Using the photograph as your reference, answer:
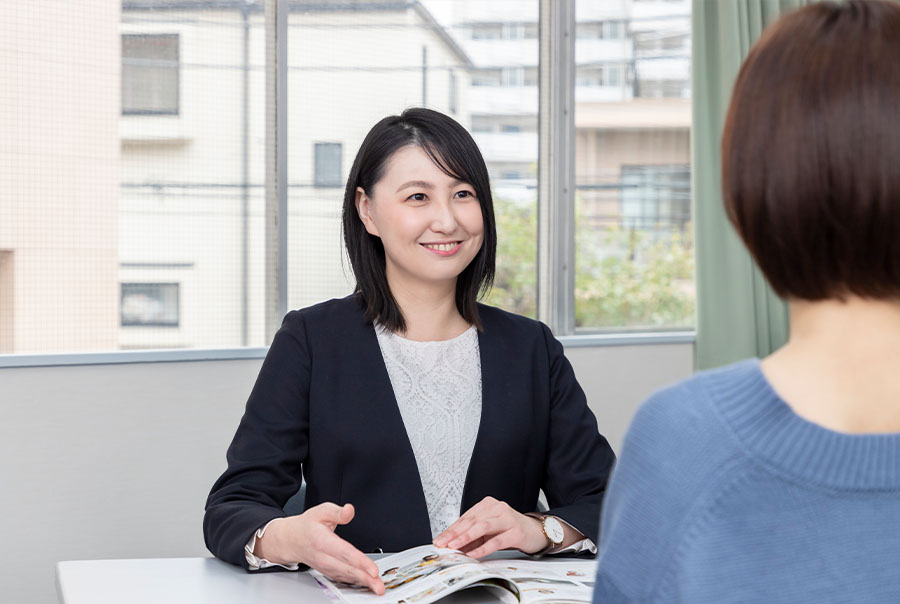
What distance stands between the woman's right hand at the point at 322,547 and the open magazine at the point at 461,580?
0.02 m

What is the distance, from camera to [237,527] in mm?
1331

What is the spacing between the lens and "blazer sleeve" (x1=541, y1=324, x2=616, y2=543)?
1604mm

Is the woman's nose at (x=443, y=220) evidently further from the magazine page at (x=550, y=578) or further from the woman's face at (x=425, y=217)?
the magazine page at (x=550, y=578)

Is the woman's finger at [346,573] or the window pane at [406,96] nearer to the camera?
the woman's finger at [346,573]

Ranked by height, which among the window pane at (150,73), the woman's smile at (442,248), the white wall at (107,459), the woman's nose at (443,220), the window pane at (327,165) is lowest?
the white wall at (107,459)

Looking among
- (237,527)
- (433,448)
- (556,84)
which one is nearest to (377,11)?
(556,84)

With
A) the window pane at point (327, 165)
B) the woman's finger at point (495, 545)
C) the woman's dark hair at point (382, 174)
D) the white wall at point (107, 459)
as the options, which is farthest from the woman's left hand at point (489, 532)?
the window pane at point (327, 165)

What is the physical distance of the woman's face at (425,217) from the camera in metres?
1.65

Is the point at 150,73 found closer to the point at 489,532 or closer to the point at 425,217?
the point at 425,217

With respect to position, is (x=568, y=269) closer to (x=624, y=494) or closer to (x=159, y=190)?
(x=159, y=190)

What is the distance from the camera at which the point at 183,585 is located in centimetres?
124

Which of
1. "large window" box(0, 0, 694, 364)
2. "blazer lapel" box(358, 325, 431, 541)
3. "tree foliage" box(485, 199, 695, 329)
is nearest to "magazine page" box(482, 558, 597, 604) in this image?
"blazer lapel" box(358, 325, 431, 541)

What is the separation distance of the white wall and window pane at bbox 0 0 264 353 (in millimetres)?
133

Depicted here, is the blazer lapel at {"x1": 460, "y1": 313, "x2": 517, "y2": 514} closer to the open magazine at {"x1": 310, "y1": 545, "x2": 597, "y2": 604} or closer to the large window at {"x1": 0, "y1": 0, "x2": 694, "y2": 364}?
the open magazine at {"x1": 310, "y1": 545, "x2": 597, "y2": 604}
